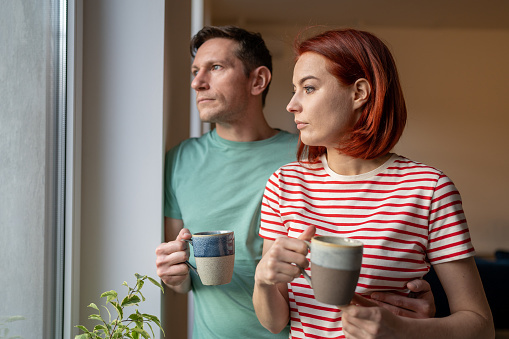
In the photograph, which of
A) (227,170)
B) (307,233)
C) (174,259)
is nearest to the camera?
(307,233)

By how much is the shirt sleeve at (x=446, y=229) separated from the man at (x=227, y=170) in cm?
51

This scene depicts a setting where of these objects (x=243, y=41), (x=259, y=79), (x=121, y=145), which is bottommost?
(x=121, y=145)

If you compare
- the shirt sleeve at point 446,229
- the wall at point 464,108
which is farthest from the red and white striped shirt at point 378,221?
the wall at point 464,108

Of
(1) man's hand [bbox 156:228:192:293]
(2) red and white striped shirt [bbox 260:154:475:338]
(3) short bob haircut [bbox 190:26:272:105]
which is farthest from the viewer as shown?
(3) short bob haircut [bbox 190:26:272:105]

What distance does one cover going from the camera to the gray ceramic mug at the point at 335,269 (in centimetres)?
73

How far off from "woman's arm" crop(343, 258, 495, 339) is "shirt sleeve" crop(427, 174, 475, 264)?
0.9 inches

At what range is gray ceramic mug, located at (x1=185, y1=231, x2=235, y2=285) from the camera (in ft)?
3.45

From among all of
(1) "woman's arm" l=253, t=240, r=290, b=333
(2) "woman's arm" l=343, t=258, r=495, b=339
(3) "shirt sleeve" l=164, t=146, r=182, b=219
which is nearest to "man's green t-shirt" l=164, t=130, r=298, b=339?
(3) "shirt sleeve" l=164, t=146, r=182, b=219

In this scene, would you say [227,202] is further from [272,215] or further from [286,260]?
[286,260]

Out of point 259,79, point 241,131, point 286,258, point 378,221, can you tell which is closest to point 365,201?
point 378,221

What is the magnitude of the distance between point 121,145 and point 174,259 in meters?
0.38

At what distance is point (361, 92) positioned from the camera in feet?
3.26

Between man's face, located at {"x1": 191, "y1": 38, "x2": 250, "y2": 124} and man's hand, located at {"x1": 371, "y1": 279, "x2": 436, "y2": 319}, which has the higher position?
man's face, located at {"x1": 191, "y1": 38, "x2": 250, "y2": 124}

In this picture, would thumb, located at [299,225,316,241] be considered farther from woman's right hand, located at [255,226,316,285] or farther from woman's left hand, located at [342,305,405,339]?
woman's left hand, located at [342,305,405,339]
